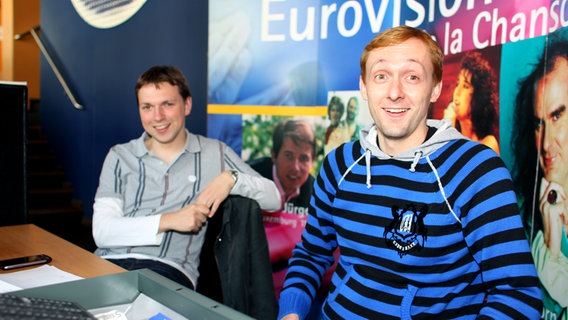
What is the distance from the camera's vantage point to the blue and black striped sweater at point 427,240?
111cm

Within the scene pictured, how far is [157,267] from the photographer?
1.83m

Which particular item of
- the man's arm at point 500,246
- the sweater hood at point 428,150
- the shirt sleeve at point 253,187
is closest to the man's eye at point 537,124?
the sweater hood at point 428,150

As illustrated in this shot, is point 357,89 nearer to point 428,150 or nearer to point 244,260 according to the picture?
point 244,260

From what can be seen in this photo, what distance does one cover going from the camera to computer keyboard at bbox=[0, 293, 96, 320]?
68cm

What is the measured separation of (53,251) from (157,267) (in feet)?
1.31

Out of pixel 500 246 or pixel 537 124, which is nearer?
pixel 500 246

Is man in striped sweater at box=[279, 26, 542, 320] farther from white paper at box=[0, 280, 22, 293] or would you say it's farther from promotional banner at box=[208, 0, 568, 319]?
promotional banner at box=[208, 0, 568, 319]

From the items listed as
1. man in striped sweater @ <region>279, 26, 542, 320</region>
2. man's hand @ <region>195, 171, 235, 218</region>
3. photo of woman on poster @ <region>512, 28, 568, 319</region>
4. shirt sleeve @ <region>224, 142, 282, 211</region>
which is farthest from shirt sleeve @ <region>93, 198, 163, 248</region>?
photo of woman on poster @ <region>512, 28, 568, 319</region>

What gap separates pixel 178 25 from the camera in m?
4.40

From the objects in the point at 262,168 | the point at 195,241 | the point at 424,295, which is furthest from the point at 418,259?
the point at 262,168

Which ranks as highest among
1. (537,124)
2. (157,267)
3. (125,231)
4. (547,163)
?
(537,124)

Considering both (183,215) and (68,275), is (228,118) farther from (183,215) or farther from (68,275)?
(68,275)

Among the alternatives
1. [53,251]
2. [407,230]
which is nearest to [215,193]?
[53,251]

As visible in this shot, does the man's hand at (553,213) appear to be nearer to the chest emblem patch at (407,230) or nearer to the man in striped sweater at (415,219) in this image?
the man in striped sweater at (415,219)
